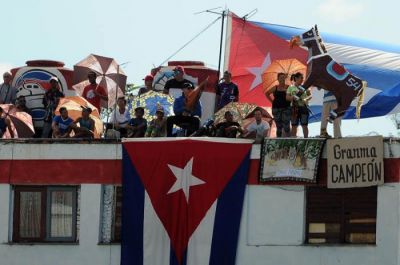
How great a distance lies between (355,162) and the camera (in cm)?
3528

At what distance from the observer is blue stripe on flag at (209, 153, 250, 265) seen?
118ft

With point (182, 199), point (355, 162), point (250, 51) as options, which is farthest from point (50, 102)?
point (355, 162)

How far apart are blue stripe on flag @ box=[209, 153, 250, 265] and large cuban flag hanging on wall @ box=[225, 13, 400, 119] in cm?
543

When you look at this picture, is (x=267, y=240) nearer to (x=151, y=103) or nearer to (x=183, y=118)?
(x=183, y=118)

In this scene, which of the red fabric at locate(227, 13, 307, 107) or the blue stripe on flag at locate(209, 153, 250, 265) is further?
the red fabric at locate(227, 13, 307, 107)

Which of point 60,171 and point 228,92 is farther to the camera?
point 228,92

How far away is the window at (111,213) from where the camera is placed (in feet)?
122

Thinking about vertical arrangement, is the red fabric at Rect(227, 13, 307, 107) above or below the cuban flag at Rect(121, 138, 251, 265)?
above

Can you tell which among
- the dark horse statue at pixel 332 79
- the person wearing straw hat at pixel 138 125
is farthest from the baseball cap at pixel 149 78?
the dark horse statue at pixel 332 79

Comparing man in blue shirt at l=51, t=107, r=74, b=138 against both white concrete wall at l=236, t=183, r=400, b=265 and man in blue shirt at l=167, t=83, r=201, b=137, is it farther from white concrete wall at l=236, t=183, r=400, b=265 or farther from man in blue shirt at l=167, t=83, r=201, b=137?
white concrete wall at l=236, t=183, r=400, b=265

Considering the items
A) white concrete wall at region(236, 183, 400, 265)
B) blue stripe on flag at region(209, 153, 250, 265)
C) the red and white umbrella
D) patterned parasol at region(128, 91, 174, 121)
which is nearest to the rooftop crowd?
patterned parasol at region(128, 91, 174, 121)

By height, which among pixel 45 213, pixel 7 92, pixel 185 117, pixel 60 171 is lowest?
pixel 45 213

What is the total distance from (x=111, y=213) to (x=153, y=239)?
127cm

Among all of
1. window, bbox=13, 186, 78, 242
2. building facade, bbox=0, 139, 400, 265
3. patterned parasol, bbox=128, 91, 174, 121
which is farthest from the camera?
patterned parasol, bbox=128, 91, 174, 121
